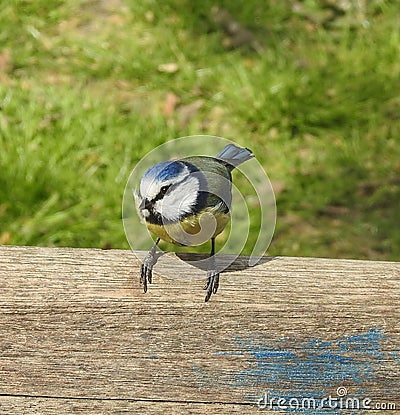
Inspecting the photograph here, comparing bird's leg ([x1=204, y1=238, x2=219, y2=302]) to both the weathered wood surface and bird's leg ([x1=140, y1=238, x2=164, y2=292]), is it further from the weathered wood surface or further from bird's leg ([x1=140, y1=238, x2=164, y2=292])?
bird's leg ([x1=140, y1=238, x2=164, y2=292])

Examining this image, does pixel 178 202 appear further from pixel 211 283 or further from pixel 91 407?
pixel 91 407

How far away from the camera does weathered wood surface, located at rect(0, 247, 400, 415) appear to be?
55.4 inches

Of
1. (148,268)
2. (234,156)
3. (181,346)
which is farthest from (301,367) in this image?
(234,156)

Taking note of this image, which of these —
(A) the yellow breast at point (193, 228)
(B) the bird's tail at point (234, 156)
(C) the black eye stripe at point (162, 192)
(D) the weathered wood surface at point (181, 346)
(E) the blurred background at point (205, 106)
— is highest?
(E) the blurred background at point (205, 106)

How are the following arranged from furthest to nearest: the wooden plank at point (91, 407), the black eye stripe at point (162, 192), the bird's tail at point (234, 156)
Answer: the bird's tail at point (234, 156) → the black eye stripe at point (162, 192) → the wooden plank at point (91, 407)

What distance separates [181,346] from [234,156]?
79 cm

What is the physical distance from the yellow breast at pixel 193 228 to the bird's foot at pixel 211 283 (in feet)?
0.57

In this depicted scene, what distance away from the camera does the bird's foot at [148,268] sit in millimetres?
1507

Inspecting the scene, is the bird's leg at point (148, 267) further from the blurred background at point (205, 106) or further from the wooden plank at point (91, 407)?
the blurred background at point (205, 106)

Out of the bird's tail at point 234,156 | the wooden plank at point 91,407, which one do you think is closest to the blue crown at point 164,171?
the bird's tail at point 234,156

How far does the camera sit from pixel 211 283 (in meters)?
1.51

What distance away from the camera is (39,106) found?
4023 mm

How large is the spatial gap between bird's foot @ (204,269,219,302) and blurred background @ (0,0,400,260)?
5.99 ft

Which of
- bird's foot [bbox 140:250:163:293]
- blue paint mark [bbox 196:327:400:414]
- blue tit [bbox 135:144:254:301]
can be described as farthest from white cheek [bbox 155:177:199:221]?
blue paint mark [bbox 196:327:400:414]
